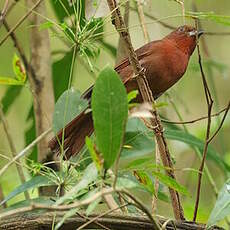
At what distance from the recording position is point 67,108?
1657 mm

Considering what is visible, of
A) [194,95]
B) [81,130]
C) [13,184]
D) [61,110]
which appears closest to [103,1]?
[61,110]

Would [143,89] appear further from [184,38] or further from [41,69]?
[184,38]

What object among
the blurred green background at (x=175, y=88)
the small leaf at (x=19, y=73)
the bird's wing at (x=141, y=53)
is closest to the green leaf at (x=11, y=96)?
the blurred green background at (x=175, y=88)

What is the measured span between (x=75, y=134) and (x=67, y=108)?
384 millimetres

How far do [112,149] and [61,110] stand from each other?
0.60 metres

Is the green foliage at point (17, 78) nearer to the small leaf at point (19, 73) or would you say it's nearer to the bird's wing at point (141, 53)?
the small leaf at point (19, 73)

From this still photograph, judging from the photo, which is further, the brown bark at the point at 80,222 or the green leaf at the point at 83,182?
the brown bark at the point at 80,222

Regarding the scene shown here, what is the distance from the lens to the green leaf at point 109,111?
3.51 feet

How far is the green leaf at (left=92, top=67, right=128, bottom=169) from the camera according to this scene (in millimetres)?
1070

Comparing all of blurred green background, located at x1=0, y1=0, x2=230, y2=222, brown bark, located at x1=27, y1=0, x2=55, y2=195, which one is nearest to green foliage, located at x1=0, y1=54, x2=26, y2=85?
brown bark, located at x1=27, y1=0, x2=55, y2=195

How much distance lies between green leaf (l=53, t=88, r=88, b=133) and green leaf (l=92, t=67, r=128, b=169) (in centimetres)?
52

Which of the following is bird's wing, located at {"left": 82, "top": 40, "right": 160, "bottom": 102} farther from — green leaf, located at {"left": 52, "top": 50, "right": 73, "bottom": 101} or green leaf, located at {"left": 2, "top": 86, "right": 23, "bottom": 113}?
green leaf, located at {"left": 2, "top": 86, "right": 23, "bottom": 113}

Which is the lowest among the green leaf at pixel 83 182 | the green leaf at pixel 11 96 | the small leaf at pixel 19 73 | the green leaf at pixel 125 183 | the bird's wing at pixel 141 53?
the green leaf at pixel 11 96

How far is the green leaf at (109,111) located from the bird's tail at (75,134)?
27.7 inches
